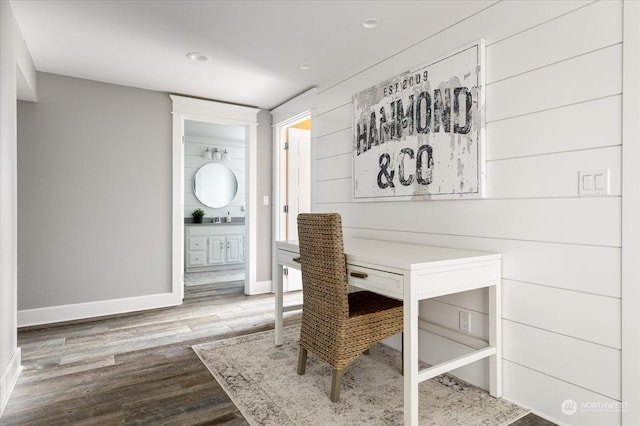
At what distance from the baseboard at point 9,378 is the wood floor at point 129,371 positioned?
1.3 inches

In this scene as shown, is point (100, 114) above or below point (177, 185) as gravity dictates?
above

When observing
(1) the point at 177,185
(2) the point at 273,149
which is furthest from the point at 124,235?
(2) the point at 273,149

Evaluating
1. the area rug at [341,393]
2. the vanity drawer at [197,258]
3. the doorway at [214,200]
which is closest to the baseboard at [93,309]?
the area rug at [341,393]

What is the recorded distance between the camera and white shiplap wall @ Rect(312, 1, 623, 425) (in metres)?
1.53

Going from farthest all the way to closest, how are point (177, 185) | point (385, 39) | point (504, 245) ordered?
point (177, 185)
point (385, 39)
point (504, 245)

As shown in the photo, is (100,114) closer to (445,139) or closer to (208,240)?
(208,240)

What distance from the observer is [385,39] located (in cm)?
252

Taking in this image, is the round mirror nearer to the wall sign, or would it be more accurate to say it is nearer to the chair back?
the wall sign

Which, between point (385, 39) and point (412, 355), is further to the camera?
point (385, 39)

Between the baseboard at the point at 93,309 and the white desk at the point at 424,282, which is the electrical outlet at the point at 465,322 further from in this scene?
the baseboard at the point at 93,309

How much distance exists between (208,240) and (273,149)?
232 cm

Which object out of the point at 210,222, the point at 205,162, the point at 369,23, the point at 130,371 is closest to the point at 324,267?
the point at 130,371

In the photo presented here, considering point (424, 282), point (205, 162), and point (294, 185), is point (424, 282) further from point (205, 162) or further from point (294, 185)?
point (205, 162)

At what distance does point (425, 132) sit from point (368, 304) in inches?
45.3
